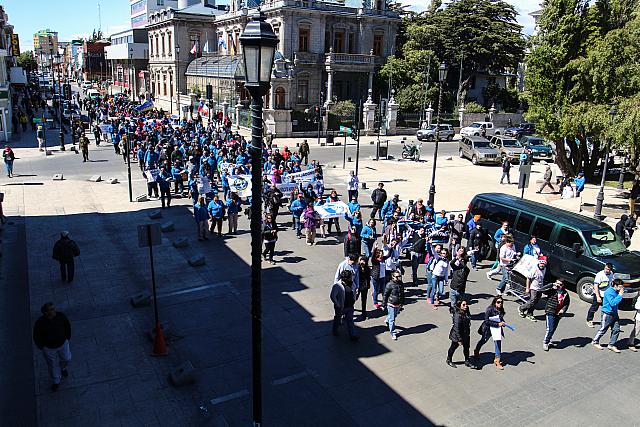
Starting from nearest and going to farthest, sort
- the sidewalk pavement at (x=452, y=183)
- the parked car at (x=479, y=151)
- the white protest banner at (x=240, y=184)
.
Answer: the white protest banner at (x=240, y=184) → the sidewalk pavement at (x=452, y=183) → the parked car at (x=479, y=151)

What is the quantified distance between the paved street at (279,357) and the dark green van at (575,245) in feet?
2.56

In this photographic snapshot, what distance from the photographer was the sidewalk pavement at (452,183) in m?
24.2

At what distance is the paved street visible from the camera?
8.70 meters

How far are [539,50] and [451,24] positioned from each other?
125 feet

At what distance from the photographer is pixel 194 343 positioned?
10.7 metres

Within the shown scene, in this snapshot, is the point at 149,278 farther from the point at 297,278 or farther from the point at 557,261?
the point at 557,261

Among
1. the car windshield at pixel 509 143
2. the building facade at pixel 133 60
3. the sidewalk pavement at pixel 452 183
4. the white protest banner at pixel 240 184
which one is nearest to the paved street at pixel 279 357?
the white protest banner at pixel 240 184

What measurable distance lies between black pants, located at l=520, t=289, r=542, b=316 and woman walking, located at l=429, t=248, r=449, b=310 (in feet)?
6.25

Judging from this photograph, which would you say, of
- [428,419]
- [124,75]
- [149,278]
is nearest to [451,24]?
[149,278]

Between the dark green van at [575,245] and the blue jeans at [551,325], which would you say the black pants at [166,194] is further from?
the blue jeans at [551,325]

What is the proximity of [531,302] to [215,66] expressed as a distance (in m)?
51.7

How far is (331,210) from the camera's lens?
1792 centimetres

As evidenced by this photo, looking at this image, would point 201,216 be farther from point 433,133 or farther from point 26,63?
point 26,63

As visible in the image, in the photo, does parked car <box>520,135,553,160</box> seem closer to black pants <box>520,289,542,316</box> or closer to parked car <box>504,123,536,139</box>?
parked car <box>504,123,536,139</box>
